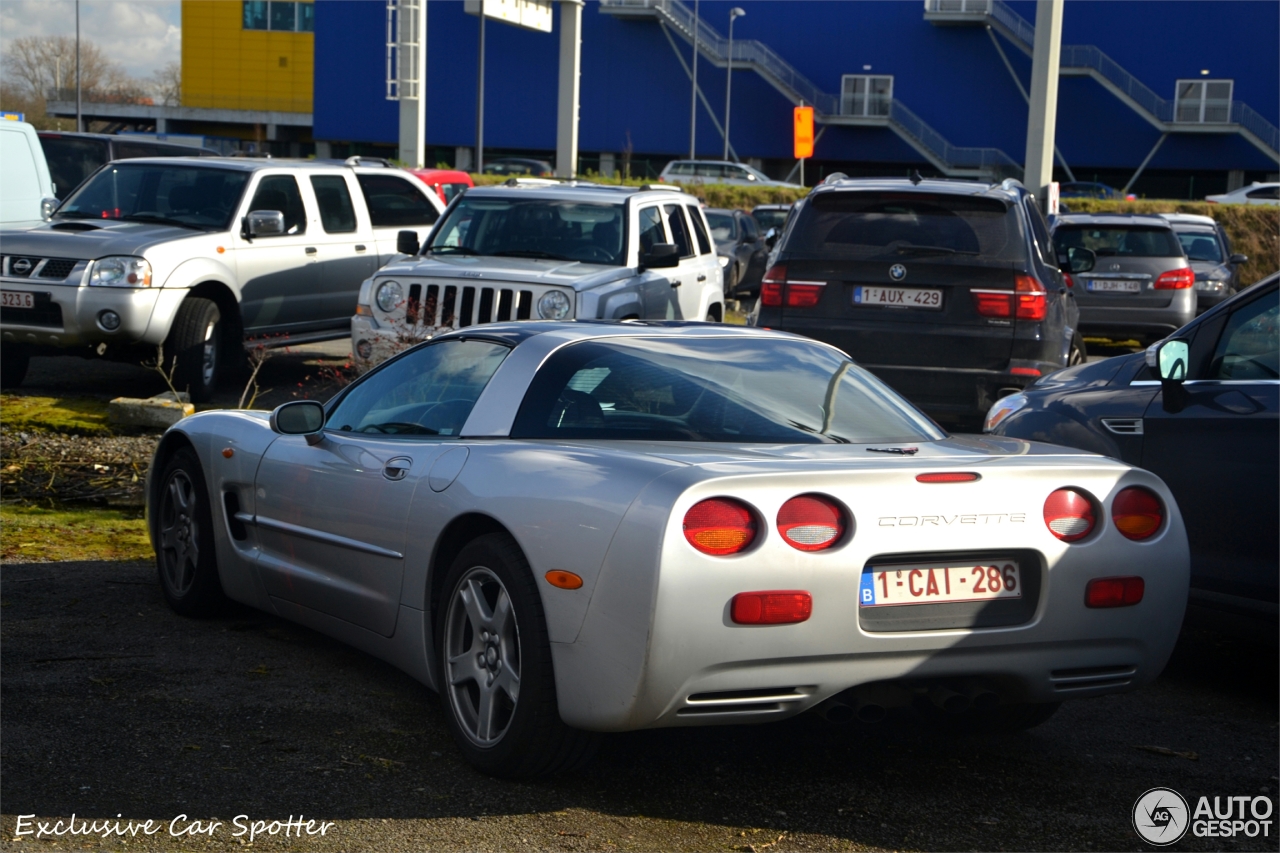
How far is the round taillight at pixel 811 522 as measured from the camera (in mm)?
3803

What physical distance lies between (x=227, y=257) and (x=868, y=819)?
941cm

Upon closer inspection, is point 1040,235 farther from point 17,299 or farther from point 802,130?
point 802,130

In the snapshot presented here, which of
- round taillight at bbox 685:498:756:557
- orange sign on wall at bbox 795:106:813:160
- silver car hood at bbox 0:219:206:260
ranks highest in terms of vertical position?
orange sign on wall at bbox 795:106:813:160

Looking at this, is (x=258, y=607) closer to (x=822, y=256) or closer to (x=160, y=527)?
(x=160, y=527)

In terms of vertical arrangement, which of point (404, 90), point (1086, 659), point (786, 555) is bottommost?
point (1086, 659)

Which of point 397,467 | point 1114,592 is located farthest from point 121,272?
point 1114,592

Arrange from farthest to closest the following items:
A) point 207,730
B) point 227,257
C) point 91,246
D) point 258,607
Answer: point 227,257, point 91,246, point 258,607, point 207,730

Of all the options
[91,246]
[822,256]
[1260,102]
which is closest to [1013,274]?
[822,256]

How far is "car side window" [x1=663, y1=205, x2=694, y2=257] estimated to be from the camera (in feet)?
42.8

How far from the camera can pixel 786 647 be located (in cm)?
378

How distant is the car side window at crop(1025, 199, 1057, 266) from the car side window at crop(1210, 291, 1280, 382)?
4.20 metres

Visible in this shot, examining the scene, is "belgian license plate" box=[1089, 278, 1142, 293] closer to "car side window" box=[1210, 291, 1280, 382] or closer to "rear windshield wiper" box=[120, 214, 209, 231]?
"rear windshield wiper" box=[120, 214, 209, 231]

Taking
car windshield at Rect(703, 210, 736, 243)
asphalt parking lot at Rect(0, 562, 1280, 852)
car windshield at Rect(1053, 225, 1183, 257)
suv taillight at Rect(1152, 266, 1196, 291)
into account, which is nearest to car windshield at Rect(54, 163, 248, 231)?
asphalt parking lot at Rect(0, 562, 1280, 852)

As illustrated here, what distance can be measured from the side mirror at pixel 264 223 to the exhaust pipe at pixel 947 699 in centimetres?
925
